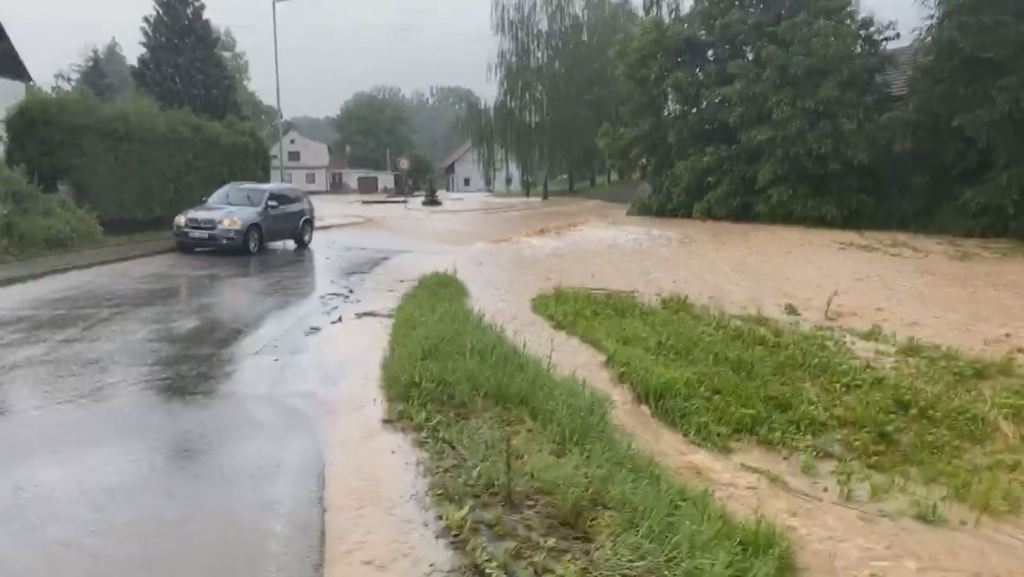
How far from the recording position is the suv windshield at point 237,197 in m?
20.3

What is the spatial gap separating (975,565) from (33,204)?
750 inches

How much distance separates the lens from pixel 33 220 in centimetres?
1827

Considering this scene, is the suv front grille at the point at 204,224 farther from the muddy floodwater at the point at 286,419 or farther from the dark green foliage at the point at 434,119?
the dark green foliage at the point at 434,119

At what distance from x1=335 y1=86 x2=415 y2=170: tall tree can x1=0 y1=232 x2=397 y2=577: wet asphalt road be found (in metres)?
95.5

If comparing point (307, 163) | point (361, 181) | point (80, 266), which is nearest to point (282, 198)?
point (80, 266)

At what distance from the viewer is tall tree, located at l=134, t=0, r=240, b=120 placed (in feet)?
116

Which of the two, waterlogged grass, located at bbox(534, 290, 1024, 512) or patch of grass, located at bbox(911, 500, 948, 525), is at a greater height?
waterlogged grass, located at bbox(534, 290, 1024, 512)

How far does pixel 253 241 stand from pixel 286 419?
1379cm

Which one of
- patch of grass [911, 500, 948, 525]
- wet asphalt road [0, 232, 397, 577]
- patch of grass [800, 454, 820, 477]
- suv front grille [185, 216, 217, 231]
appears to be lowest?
patch of grass [911, 500, 948, 525]

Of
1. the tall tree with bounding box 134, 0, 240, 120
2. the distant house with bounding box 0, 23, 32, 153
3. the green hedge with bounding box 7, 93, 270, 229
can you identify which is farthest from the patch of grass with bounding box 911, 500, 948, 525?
the tall tree with bounding box 134, 0, 240, 120

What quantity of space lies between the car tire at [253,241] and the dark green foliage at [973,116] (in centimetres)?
1817

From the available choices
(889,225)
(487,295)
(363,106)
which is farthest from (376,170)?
(487,295)

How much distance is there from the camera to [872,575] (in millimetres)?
4668

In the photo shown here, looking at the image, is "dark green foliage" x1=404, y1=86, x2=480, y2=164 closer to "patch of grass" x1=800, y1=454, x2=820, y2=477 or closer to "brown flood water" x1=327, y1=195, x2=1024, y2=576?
"brown flood water" x1=327, y1=195, x2=1024, y2=576
